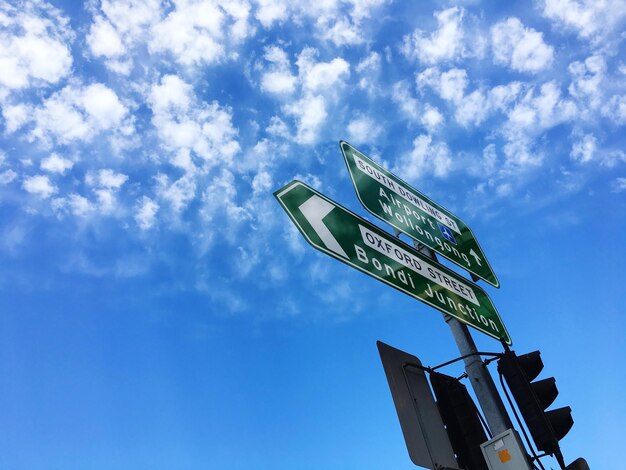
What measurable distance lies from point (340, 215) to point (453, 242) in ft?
6.49

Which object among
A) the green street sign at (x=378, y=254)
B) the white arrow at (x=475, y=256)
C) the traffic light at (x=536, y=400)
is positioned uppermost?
Answer: the white arrow at (x=475, y=256)

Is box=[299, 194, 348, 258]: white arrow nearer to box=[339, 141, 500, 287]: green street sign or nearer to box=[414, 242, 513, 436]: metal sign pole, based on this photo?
box=[339, 141, 500, 287]: green street sign

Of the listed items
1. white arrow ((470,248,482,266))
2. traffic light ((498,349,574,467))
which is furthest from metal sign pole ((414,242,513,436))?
white arrow ((470,248,482,266))

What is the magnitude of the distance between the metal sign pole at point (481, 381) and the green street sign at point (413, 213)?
1046 mm

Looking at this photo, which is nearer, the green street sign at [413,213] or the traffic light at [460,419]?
the traffic light at [460,419]

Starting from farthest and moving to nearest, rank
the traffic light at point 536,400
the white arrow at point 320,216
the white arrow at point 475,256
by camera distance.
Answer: the white arrow at point 475,256, the white arrow at point 320,216, the traffic light at point 536,400

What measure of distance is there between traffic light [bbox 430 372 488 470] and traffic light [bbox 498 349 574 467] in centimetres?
41

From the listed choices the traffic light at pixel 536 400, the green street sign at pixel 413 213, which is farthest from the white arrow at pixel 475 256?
the traffic light at pixel 536 400

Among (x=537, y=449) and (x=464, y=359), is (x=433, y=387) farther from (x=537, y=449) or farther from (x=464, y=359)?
(x=537, y=449)

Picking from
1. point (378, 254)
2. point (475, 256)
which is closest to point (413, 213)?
point (475, 256)

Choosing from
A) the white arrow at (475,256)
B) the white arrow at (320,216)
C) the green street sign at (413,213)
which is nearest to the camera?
the white arrow at (320,216)

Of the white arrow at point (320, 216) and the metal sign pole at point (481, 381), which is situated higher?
the white arrow at point (320, 216)

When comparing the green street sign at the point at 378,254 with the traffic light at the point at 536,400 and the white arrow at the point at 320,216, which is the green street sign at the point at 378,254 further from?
the traffic light at the point at 536,400

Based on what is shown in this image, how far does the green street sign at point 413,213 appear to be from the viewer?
5.00 m
